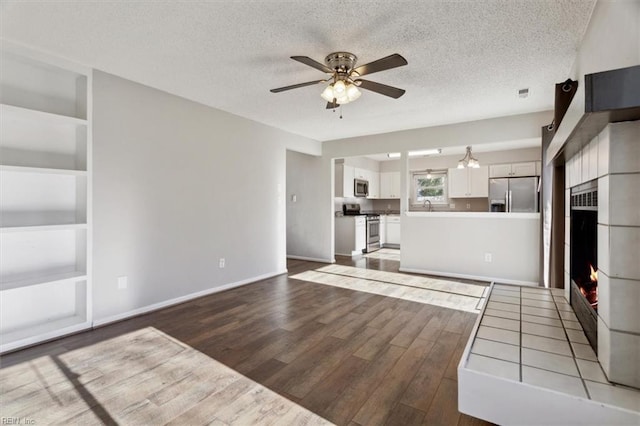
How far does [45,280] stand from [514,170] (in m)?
7.68

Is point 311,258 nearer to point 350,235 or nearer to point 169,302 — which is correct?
point 350,235

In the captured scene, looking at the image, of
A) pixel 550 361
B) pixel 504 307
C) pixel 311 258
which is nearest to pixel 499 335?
pixel 550 361

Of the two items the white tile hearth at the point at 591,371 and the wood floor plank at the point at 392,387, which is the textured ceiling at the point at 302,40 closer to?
the white tile hearth at the point at 591,371

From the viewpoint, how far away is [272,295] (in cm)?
391

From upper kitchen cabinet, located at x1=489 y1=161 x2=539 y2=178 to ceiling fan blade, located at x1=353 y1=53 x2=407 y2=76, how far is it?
18.0 ft

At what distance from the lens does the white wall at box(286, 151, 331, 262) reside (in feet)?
20.3

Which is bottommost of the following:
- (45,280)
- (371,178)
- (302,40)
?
(45,280)

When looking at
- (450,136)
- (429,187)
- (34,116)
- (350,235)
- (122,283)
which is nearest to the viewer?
(34,116)

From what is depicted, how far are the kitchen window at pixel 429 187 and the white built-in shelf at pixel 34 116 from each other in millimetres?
7003

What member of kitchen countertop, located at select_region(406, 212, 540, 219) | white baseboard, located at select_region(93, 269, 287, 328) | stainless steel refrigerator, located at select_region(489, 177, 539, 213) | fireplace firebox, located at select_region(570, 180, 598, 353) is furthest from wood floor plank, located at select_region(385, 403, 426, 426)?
stainless steel refrigerator, located at select_region(489, 177, 539, 213)

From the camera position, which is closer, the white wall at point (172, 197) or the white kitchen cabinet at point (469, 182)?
the white wall at point (172, 197)

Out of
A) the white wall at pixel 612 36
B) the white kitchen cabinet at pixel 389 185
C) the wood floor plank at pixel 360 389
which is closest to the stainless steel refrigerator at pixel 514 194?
the white kitchen cabinet at pixel 389 185

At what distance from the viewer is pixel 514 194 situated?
6.20m

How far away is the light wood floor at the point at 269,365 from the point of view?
170 centimetres
